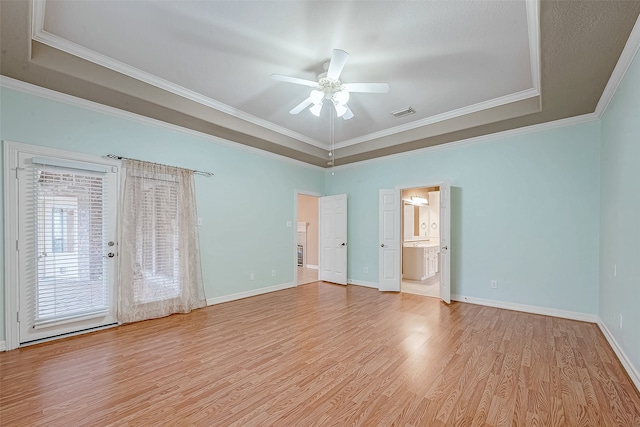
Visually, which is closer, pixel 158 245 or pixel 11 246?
pixel 11 246

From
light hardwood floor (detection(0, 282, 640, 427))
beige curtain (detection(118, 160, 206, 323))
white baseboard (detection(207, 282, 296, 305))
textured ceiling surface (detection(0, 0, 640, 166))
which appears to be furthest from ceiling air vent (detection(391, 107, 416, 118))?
white baseboard (detection(207, 282, 296, 305))

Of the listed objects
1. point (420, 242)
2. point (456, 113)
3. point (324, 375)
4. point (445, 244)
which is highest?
point (456, 113)

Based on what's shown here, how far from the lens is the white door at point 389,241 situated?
18.4ft

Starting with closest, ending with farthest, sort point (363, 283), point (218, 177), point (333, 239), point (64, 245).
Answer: point (64, 245), point (218, 177), point (363, 283), point (333, 239)

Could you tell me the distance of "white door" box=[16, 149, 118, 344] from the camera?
3045 mm

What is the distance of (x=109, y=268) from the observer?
3.60 metres

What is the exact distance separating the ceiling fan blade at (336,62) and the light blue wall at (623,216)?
2451mm

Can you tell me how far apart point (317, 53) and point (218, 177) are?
2.81 metres

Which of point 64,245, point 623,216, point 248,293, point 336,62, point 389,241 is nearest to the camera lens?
point 336,62

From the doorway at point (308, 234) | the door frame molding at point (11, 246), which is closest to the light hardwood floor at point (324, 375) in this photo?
the door frame molding at point (11, 246)

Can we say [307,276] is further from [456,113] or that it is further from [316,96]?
[316,96]

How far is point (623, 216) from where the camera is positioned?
8.95 feet

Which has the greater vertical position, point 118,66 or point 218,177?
point 118,66

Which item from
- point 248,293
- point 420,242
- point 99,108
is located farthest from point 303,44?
point 420,242
